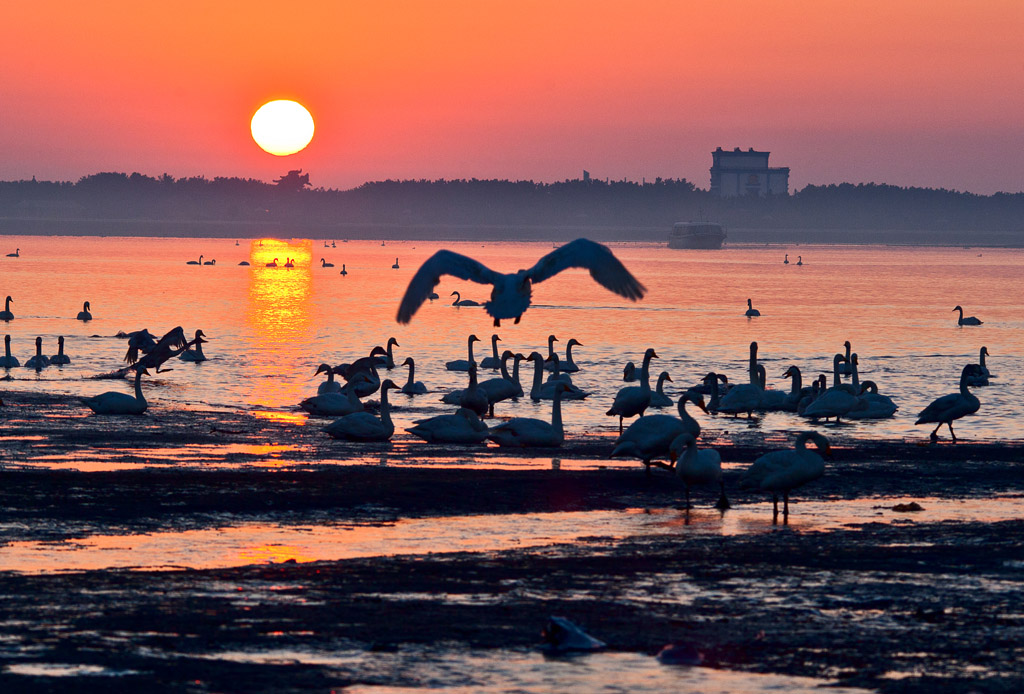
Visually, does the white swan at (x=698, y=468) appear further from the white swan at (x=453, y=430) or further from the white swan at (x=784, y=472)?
the white swan at (x=453, y=430)

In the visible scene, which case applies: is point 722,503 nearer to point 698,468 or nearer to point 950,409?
point 698,468

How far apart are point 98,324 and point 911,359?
2804 cm

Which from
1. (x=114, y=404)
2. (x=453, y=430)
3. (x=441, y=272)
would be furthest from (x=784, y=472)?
(x=114, y=404)

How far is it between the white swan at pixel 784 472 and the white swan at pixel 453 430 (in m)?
5.92

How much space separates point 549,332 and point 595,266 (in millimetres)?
33067

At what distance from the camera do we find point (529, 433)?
19.0 m

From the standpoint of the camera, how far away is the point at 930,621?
9805 mm

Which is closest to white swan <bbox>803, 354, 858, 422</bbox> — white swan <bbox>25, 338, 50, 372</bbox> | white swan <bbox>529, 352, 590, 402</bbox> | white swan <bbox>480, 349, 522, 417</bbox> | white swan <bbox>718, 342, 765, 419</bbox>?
white swan <bbox>718, 342, 765, 419</bbox>

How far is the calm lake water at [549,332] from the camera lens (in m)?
27.3

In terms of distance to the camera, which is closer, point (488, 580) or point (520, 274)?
point (488, 580)

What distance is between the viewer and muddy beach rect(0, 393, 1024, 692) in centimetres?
870

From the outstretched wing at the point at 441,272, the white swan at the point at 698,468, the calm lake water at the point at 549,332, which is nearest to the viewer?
the white swan at the point at 698,468

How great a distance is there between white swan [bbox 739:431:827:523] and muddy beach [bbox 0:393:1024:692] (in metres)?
0.37

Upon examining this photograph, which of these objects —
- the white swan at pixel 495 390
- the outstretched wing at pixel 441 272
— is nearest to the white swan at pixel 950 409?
the white swan at pixel 495 390
